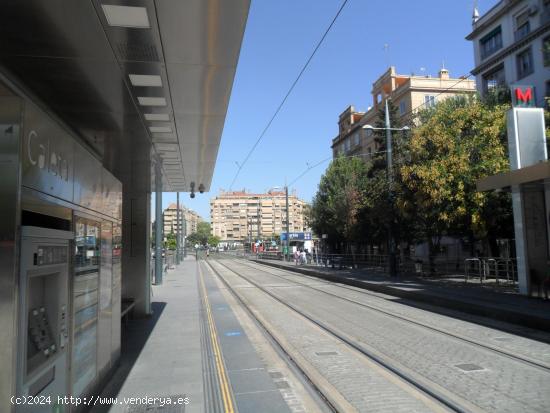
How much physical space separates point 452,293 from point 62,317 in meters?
14.9

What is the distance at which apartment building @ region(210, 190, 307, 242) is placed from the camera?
471 feet

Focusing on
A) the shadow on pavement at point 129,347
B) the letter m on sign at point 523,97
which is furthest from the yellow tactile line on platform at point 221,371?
the letter m on sign at point 523,97

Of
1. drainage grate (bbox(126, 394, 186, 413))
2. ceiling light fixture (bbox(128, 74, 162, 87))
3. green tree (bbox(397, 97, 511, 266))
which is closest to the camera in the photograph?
drainage grate (bbox(126, 394, 186, 413))

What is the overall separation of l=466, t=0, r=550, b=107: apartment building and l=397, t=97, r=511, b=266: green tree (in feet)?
47.2

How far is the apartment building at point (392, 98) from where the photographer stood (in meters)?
52.9

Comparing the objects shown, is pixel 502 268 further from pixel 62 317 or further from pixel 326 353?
pixel 62 317

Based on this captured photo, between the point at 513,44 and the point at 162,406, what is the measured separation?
42349 millimetres

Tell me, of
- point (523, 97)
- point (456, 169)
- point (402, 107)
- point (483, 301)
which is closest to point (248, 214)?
point (402, 107)

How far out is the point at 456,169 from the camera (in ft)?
71.4

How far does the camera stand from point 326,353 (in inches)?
337

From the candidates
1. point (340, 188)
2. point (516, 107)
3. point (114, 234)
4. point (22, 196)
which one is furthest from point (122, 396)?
point (340, 188)

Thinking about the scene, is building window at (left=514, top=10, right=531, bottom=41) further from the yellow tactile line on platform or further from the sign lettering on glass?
the sign lettering on glass

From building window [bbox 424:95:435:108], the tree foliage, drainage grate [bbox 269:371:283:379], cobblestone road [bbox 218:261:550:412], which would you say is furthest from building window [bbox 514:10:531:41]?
drainage grate [bbox 269:371:283:379]

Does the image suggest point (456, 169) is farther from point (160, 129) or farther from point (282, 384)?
point (282, 384)
